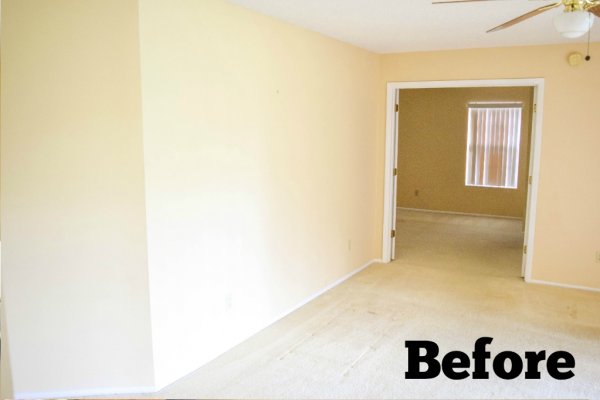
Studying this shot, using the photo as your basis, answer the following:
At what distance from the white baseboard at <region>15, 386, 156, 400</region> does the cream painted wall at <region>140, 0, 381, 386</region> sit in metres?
0.13

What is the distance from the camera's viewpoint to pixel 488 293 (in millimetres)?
4668

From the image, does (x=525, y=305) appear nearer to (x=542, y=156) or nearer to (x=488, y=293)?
(x=488, y=293)

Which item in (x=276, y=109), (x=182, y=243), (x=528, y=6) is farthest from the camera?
(x=276, y=109)

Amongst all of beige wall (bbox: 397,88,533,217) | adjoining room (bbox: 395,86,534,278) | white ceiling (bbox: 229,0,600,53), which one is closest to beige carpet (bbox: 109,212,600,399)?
white ceiling (bbox: 229,0,600,53)

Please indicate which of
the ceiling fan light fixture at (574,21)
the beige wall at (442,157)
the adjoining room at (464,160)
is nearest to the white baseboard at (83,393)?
the ceiling fan light fixture at (574,21)

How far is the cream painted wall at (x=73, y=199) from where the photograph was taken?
2605mm

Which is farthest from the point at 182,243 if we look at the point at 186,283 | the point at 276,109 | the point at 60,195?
the point at 276,109

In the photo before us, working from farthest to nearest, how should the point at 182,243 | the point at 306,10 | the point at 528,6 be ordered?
the point at 306,10
the point at 528,6
the point at 182,243

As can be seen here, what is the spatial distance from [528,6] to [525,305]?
2526mm

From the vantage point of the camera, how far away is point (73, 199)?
271 centimetres

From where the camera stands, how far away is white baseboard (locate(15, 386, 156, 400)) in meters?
2.81

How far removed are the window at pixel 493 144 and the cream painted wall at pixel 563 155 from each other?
3.66 meters

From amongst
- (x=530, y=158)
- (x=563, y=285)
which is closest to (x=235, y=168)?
(x=530, y=158)

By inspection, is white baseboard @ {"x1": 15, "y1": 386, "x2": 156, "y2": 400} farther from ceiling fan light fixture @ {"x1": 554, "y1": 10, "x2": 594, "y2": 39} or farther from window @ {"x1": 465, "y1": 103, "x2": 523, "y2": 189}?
window @ {"x1": 465, "y1": 103, "x2": 523, "y2": 189}
